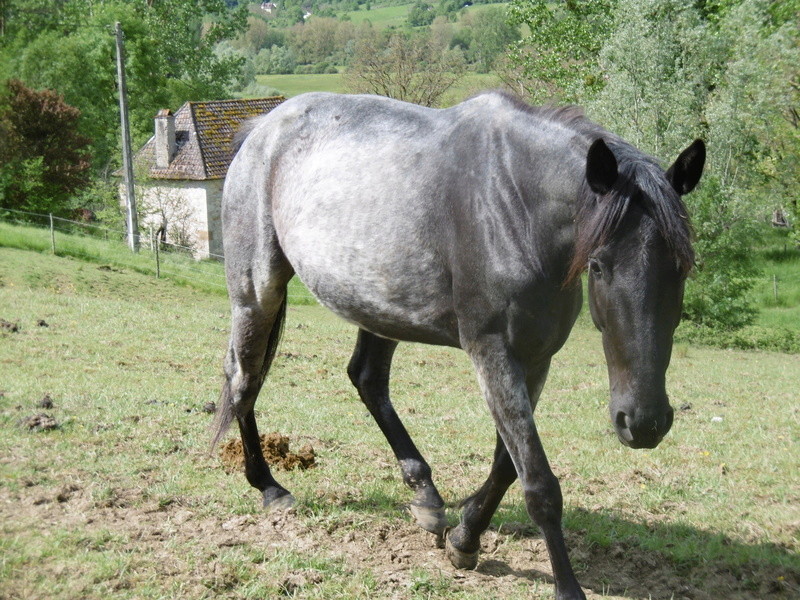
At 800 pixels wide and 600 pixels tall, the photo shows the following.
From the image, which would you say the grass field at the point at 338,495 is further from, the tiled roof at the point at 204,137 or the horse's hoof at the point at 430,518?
the tiled roof at the point at 204,137

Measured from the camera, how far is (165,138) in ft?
115

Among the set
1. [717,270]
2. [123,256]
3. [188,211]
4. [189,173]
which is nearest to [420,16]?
[189,173]

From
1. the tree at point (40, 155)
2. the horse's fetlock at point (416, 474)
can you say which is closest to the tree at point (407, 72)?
the tree at point (40, 155)

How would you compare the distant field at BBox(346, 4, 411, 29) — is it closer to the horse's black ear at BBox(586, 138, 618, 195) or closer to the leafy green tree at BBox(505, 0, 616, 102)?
the leafy green tree at BBox(505, 0, 616, 102)

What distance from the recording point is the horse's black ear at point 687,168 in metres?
3.30

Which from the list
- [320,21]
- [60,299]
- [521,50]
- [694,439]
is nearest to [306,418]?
[694,439]

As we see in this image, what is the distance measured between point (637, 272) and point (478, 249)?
780 mm

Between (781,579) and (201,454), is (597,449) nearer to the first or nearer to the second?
(781,579)

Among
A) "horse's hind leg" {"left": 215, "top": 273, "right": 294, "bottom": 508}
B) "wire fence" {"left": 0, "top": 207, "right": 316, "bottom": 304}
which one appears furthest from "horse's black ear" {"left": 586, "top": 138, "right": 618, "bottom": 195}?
"wire fence" {"left": 0, "top": 207, "right": 316, "bottom": 304}

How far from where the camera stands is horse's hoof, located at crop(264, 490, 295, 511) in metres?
4.82

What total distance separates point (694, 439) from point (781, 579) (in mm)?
3318

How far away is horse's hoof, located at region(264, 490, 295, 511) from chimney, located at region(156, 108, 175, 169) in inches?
1268

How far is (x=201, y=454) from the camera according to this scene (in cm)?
574

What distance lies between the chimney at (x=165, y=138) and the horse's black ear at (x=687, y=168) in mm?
33927
